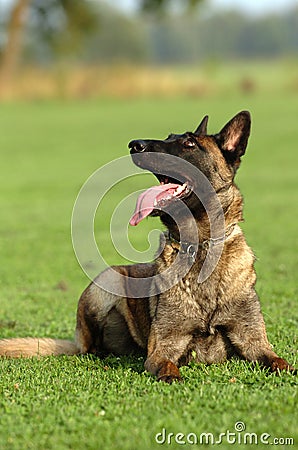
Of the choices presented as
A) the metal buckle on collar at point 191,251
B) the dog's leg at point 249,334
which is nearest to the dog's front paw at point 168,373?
the dog's leg at point 249,334

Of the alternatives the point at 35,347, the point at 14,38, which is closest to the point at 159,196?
the point at 35,347

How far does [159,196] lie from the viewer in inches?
213

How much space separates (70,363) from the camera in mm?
5812

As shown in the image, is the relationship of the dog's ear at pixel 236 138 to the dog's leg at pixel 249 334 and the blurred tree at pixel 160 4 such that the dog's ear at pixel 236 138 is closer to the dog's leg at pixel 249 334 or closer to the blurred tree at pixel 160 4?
the dog's leg at pixel 249 334

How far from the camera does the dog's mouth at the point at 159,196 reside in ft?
17.6

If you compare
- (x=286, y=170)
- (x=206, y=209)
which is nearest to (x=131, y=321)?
(x=206, y=209)

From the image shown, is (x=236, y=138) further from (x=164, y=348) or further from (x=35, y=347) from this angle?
(x=35, y=347)

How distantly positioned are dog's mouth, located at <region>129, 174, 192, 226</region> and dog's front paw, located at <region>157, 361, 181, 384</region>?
964 mm

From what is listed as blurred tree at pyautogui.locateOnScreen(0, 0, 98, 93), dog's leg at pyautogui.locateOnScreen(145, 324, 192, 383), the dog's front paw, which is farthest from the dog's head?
blurred tree at pyautogui.locateOnScreen(0, 0, 98, 93)

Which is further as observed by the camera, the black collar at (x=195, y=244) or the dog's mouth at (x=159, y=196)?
the black collar at (x=195, y=244)

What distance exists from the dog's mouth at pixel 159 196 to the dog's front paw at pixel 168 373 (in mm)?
964

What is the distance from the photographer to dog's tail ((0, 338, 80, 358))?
6.02 m

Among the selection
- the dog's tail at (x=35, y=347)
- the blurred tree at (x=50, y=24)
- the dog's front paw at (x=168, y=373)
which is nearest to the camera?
the dog's front paw at (x=168, y=373)

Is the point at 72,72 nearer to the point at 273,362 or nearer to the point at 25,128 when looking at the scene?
the point at 25,128
